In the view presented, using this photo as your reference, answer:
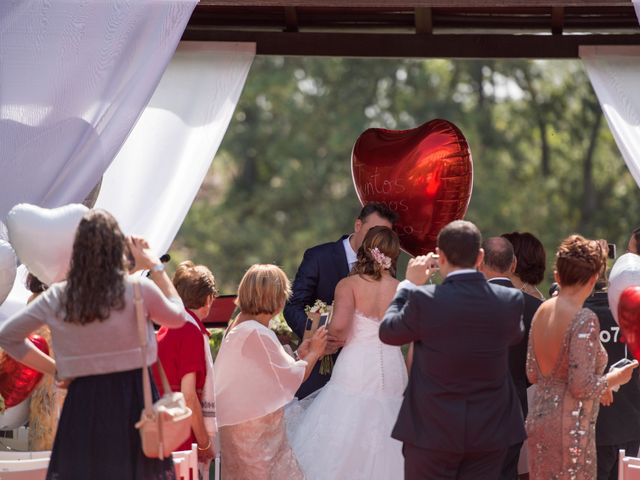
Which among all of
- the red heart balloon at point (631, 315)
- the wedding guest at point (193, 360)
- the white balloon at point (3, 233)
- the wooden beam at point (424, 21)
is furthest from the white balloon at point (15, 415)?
the wooden beam at point (424, 21)

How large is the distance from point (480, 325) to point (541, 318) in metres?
0.58

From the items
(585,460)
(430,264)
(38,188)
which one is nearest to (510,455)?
(585,460)

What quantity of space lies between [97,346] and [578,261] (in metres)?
1.92

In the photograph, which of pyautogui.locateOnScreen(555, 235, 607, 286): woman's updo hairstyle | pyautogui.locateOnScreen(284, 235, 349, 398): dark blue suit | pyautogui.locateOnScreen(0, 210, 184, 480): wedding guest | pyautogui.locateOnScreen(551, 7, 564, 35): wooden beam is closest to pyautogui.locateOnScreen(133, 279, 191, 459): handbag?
pyautogui.locateOnScreen(0, 210, 184, 480): wedding guest

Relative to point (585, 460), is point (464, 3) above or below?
above

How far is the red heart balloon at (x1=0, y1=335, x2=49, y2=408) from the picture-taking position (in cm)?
457

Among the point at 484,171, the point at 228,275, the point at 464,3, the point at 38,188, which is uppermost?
the point at 484,171

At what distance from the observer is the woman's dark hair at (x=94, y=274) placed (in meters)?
3.71

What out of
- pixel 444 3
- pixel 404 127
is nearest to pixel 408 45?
pixel 444 3

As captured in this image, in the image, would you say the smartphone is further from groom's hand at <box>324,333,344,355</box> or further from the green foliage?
the green foliage

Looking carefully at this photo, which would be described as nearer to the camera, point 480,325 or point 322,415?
point 480,325

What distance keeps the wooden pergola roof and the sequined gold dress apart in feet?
7.80

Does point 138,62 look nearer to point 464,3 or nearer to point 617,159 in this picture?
point 464,3

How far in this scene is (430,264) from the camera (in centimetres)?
448
